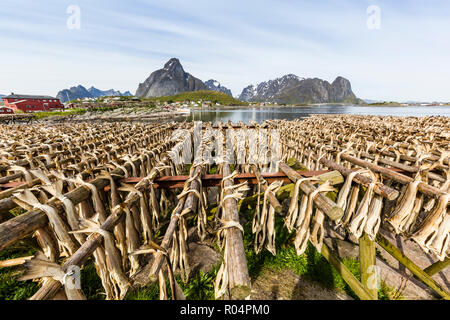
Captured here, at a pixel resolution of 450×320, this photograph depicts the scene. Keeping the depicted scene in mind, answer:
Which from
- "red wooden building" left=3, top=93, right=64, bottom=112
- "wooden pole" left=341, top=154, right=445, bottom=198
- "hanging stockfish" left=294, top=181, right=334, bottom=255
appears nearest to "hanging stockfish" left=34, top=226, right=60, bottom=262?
"hanging stockfish" left=294, top=181, right=334, bottom=255

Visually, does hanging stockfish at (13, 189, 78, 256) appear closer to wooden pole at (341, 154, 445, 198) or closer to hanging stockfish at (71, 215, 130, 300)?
hanging stockfish at (71, 215, 130, 300)

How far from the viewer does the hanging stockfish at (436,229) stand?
2.25 metres

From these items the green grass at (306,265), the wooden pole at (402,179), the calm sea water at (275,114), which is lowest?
the green grass at (306,265)

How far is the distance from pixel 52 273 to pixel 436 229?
4078 millimetres

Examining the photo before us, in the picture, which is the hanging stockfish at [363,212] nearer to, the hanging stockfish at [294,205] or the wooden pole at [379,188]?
the wooden pole at [379,188]

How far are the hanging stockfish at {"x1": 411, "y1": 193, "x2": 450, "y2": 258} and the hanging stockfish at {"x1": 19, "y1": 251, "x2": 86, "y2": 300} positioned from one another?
384 cm

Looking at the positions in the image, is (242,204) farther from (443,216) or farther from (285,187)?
(443,216)

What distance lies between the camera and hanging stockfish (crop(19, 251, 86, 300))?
127 centimetres

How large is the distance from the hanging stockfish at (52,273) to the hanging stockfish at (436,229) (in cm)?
384

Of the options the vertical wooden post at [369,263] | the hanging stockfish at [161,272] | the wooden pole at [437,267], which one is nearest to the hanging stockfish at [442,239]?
the vertical wooden post at [369,263]

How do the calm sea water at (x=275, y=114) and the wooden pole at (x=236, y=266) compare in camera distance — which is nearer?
the wooden pole at (x=236, y=266)
